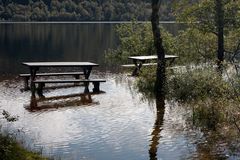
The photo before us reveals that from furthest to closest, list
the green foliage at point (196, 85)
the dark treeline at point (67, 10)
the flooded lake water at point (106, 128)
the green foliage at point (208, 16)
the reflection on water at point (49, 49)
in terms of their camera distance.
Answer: the dark treeline at point (67, 10)
the reflection on water at point (49, 49)
the green foliage at point (208, 16)
the green foliage at point (196, 85)
the flooded lake water at point (106, 128)

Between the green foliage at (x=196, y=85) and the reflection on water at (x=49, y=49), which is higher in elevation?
the reflection on water at (x=49, y=49)

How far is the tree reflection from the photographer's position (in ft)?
37.1

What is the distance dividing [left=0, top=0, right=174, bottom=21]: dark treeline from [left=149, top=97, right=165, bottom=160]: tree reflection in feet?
454

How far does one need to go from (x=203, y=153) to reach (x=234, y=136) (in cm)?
155

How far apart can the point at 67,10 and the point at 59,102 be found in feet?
534

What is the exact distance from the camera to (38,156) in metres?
9.88

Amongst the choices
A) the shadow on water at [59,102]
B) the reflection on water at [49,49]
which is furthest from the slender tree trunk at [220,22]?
the reflection on water at [49,49]

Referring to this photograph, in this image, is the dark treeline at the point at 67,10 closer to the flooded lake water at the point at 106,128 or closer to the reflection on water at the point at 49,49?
the reflection on water at the point at 49,49

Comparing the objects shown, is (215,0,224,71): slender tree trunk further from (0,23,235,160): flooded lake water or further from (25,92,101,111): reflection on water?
(25,92,101,111): reflection on water

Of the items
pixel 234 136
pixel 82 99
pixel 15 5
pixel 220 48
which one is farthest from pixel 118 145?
pixel 15 5

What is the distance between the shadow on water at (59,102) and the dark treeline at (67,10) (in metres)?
137

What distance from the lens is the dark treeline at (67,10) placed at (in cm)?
16188

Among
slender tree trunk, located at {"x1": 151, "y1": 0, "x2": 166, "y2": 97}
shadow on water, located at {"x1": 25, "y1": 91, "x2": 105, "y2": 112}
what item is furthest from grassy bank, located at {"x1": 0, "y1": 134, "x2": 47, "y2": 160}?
slender tree trunk, located at {"x1": 151, "y1": 0, "x2": 166, "y2": 97}

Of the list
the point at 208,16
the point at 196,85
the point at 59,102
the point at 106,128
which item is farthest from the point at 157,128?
the point at 208,16
